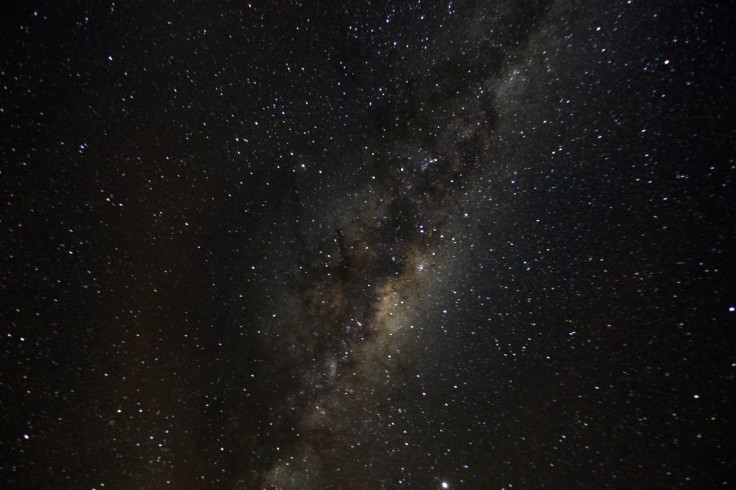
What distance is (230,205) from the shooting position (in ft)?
4.73

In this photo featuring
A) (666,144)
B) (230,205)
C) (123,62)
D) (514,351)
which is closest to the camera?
(123,62)

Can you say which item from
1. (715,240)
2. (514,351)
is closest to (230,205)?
(514,351)

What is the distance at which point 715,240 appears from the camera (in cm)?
138

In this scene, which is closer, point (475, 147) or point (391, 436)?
point (475, 147)

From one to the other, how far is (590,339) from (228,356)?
1.88 metres

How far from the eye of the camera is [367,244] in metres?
1.53

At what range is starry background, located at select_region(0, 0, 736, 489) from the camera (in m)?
1.20

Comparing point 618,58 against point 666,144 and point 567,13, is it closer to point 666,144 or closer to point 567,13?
point 567,13

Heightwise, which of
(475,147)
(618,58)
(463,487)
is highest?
(475,147)

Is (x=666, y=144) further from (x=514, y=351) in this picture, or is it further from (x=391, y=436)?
(x=391, y=436)

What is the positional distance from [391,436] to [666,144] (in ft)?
6.60

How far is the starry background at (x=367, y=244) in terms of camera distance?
1.20 meters

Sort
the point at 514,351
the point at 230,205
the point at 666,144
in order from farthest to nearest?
the point at 514,351
the point at 230,205
the point at 666,144

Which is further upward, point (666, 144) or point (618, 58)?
point (618, 58)
